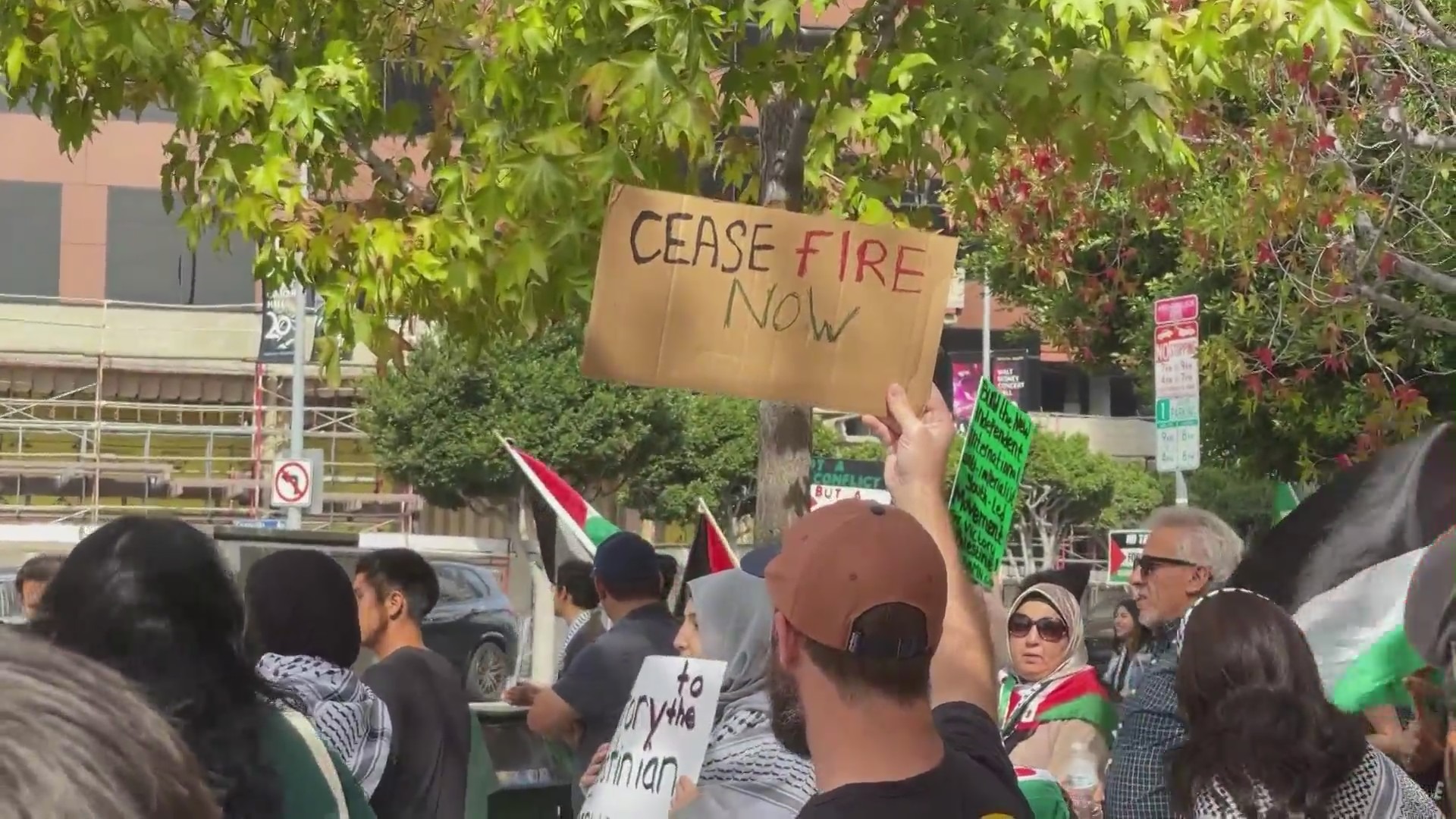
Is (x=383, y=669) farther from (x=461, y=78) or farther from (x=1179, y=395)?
(x=1179, y=395)

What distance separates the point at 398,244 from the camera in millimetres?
6051

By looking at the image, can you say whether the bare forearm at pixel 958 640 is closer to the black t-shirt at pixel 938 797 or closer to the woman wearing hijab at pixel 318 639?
the black t-shirt at pixel 938 797

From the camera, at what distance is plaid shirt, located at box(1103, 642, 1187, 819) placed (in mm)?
3941

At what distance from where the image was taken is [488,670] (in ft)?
60.6

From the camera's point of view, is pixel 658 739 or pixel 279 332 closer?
pixel 658 739


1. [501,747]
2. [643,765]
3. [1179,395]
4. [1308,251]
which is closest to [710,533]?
[501,747]

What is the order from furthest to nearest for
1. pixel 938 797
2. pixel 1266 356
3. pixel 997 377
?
1. pixel 997 377
2. pixel 1266 356
3. pixel 938 797

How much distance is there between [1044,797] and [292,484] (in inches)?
803

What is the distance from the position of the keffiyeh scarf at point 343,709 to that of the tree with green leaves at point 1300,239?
270cm

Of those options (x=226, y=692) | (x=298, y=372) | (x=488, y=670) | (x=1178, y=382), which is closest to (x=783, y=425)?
(x=226, y=692)

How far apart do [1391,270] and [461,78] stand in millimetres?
6130

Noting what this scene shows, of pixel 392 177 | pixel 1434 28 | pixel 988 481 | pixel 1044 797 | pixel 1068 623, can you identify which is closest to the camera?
pixel 988 481

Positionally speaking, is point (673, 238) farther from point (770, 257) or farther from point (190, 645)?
point (190, 645)

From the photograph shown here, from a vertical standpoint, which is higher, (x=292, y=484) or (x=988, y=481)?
(x=988, y=481)
